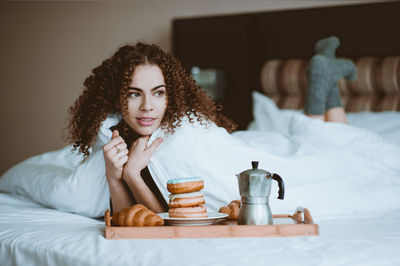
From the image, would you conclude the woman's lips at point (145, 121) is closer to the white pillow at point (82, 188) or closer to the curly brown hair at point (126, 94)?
the curly brown hair at point (126, 94)

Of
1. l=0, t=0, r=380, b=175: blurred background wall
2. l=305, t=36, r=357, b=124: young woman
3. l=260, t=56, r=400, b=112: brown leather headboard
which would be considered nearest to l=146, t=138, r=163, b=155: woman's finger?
l=305, t=36, r=357, b=124: young woman

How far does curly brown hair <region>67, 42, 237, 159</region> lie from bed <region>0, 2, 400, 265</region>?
0.07m

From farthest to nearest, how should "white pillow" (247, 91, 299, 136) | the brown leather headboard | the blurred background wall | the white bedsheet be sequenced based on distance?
1. the blurred background wall
2. the brown leather headboard
3. "white pillow" (247, 91, 299, 136)
4. the white bedsheet

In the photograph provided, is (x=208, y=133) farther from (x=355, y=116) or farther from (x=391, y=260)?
(x=355, y=116)

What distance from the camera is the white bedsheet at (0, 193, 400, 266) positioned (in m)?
0.93

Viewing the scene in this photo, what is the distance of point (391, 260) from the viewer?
946mm

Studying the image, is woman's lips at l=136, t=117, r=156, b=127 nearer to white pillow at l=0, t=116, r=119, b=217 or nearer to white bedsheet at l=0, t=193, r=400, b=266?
white pillow at l=0, t=116, r=119, b=217

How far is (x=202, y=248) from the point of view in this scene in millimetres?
992

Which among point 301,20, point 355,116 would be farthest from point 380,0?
point 355,116

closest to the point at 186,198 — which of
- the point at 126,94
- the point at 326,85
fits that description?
the point at 126,94

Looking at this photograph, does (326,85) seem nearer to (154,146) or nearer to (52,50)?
(154,146)

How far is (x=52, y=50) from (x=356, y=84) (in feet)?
8.60

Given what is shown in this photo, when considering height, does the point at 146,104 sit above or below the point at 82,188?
above

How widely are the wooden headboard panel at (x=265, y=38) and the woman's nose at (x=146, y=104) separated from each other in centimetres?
193
